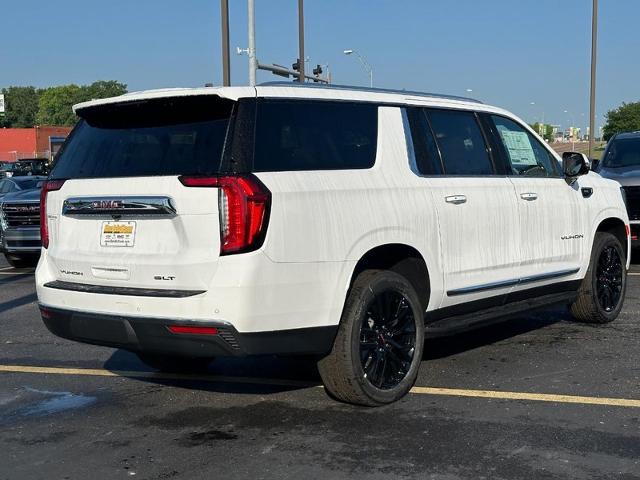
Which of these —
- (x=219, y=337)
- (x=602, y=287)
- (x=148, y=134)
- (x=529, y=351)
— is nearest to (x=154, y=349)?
(x=219, y=337)

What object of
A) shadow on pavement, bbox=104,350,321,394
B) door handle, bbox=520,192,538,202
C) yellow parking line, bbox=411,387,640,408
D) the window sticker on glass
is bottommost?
shadow on pavement, bbox=104,350,321,394

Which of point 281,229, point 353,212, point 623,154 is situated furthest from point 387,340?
point 623,154

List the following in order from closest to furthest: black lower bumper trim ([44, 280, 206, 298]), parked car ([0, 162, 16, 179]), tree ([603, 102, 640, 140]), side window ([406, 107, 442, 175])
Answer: black lower bumper trim ([44, 280, 206, 298])
side window ([406, 107, 442, 175])
parked car ([0, 162, 16, 179])
tree ([603, 102, 640, 140])

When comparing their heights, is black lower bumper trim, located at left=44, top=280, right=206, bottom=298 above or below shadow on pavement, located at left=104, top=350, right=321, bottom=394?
above

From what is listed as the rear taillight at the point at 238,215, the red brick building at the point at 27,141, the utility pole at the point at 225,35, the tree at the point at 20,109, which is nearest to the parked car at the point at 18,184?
the utility pole at the point at 225,35

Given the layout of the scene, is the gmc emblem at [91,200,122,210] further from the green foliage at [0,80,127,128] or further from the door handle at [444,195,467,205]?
the green foliage at [0,80,127,128]

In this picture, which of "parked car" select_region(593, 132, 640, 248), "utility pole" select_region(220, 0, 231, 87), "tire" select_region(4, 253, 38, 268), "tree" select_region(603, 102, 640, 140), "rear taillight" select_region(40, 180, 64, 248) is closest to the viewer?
"rear taillight" select_region(40, 180, 64, 248)

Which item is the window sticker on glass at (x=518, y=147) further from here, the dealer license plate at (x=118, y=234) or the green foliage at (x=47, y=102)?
the green foliage at (x=47, y=102)

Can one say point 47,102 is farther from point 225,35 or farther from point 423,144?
point 423,144

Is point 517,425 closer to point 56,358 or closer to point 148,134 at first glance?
point 148,134

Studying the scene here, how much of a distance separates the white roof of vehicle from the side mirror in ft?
4.02

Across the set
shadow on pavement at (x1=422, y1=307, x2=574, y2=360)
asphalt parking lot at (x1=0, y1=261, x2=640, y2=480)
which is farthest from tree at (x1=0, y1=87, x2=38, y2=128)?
asphalt parking lot at (x1=0, y1=261, x2=640, y2=480)

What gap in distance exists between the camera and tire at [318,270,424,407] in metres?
5.00

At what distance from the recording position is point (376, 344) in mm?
5227
